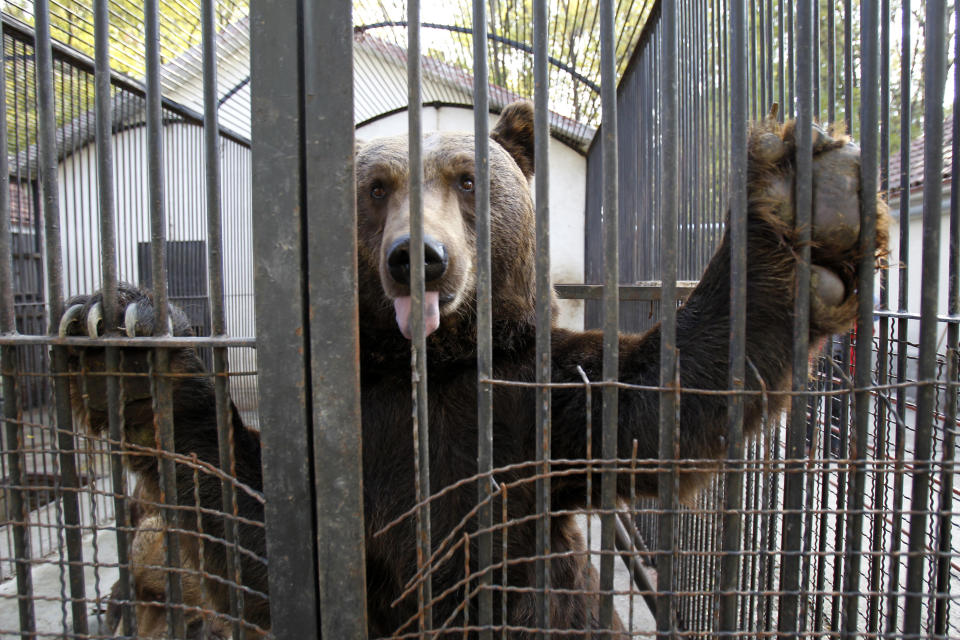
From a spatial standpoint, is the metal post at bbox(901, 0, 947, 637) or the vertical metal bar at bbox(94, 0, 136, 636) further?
the vertical metal bar at bbox(94, 0, 136, 636)

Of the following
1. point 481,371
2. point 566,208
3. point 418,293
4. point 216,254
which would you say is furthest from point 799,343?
point 566,208

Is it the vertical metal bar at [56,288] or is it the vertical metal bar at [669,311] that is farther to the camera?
the vertical metal bar at [56,288]

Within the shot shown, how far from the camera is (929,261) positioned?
125cm

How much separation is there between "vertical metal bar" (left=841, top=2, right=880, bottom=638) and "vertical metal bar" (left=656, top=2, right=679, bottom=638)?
0.38m

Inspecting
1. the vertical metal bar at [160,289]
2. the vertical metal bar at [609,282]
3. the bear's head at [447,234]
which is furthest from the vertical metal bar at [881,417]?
the vertical metal bar at [160,289]

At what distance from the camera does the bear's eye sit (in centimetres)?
249

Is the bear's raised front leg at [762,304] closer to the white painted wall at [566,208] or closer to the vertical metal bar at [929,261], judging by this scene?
the vertical metal bar at [929,261]

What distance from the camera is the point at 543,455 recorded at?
127 cm

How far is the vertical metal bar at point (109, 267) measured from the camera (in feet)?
4.55

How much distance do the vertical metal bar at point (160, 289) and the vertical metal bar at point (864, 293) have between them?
1.57 meters

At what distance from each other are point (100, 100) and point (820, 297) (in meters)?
1.81

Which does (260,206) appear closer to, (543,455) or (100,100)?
(100,100)

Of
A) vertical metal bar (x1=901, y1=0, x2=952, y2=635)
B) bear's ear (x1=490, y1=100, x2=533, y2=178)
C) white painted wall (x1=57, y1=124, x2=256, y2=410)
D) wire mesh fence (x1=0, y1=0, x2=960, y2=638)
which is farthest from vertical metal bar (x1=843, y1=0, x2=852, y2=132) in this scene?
white painted wall (x1=57, y1=124, x2=256, y2=410)

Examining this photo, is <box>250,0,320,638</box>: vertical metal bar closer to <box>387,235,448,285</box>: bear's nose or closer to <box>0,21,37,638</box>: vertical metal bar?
<box>387,235,448,285</box>: bear's nose
